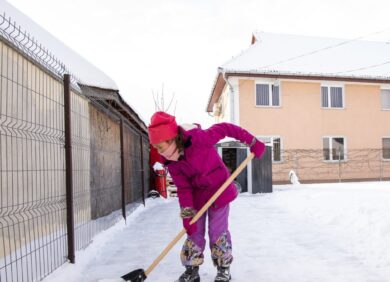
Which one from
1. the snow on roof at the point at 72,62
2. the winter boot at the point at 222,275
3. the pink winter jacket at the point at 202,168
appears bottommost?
the winter boot at the point at 222,275

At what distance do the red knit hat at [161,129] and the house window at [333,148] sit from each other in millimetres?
15427

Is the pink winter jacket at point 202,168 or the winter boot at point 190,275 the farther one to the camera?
the winter boot at point 190,275

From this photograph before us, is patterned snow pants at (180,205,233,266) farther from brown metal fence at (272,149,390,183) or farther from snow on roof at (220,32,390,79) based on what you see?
brown metal fence at (272,149,390,183)

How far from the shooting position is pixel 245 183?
449 inches

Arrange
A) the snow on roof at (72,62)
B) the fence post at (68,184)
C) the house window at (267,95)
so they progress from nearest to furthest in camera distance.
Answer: the fence post at (68,184) → the snow on roof at (72,62) → the house window at (267,95)

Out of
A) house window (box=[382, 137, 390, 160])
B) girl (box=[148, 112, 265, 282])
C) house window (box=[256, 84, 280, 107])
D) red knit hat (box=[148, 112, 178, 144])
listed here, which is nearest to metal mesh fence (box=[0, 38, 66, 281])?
red knit hat (box=[148, 112, 178, 144])

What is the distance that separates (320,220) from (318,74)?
12.1m

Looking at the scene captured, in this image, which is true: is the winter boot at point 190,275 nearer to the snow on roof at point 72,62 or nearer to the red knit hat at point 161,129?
the red knit hat at point 161,129

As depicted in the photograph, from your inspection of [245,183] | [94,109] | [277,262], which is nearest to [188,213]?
[277,262]

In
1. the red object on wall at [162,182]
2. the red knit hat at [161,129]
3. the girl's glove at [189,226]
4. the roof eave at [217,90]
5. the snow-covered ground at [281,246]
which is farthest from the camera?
the roof eave at [217,90]

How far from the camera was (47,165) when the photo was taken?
4.29 metres

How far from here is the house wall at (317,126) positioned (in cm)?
1631

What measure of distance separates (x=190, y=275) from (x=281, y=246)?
5.32 feet

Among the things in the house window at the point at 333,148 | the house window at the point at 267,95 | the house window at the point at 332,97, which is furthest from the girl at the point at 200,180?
the house window at the point at 332,97
